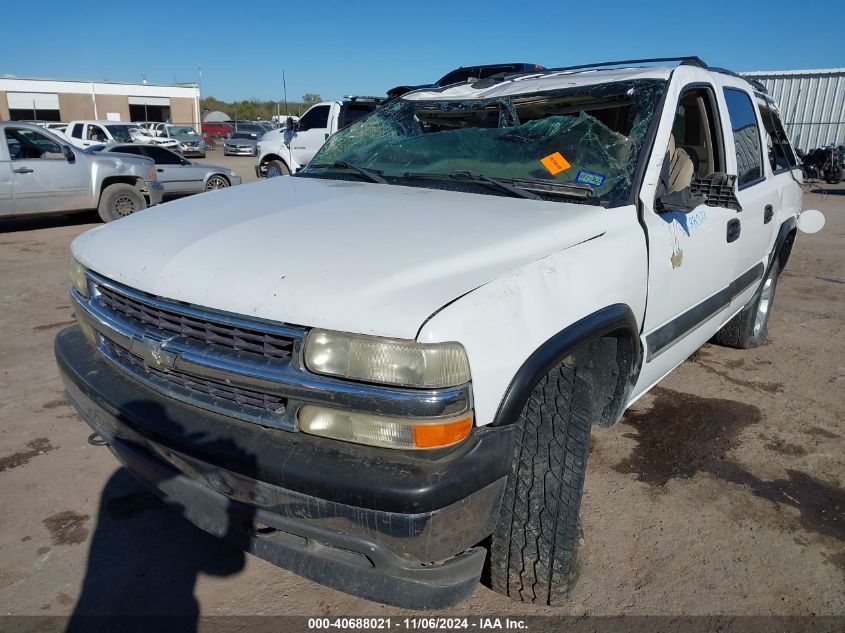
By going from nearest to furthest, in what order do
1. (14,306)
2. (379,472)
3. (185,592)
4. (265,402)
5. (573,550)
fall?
(379,472)
(265,402)
(573,550)
(185,592)
(14,306)

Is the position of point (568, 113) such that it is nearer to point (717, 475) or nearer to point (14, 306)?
point (717, 475)

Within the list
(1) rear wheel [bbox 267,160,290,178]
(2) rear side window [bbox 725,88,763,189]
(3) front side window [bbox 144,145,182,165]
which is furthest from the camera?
(1) rear wheel [bbox 267,160,290,178]

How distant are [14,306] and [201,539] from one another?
439 cm

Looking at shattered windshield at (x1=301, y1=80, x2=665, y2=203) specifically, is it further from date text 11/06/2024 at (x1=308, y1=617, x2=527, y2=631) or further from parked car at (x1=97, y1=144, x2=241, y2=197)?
parked car at (x1=97, y1=144, x2=241, y2=197)

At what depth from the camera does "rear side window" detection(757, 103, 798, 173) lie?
168 inches

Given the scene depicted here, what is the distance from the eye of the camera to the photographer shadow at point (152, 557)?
1.99m

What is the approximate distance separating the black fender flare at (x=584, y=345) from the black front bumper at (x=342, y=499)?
0.35 feet

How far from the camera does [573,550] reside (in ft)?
7.09

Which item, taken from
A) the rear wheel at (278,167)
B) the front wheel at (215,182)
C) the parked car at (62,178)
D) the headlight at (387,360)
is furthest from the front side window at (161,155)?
the headlight at (387,360)

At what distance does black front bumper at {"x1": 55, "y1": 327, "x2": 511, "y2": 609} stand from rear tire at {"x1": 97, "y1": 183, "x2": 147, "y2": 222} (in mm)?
9248

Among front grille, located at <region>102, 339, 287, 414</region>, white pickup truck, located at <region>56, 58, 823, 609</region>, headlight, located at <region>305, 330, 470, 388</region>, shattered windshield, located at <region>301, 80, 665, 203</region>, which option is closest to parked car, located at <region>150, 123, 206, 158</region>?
shattered windshield, located at <region>301, 80, 665, 203</region>

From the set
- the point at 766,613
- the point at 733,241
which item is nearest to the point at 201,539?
the point at 766,613

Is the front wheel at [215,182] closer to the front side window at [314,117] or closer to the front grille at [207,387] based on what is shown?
the front side window at [314,117]

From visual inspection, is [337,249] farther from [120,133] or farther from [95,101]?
[95,101]
